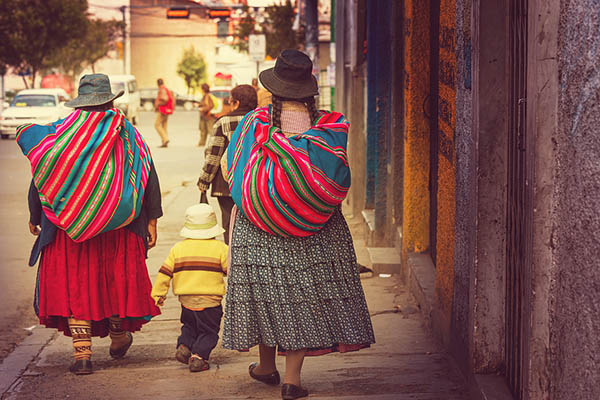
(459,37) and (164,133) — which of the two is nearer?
→ (459,37)

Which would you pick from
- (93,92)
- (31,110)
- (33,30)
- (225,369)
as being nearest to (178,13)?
(33,30)

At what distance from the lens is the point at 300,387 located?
17.0 ft

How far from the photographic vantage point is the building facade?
10.1ft

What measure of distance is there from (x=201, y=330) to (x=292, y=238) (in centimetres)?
106

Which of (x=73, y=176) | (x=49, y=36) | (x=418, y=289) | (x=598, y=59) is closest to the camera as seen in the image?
(x=598, y=59)

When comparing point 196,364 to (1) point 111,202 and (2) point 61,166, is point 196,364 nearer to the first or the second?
(1) point 111,202

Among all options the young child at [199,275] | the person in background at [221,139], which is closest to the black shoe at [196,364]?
the young child at [199,275]

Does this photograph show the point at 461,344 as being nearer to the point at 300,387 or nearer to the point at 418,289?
the point at 300,387

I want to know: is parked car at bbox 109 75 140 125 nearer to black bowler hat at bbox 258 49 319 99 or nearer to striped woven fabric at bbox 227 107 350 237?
black bowler hat at bbox 258 49 319 99

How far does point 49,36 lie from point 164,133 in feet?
89.7

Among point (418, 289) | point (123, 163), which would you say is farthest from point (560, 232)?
point (418, 289)

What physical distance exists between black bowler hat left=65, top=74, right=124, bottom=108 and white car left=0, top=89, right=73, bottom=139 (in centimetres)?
2451

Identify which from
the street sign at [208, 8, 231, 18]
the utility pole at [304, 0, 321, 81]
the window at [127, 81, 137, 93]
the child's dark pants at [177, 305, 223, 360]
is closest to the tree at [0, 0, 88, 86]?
the window at [127, 81, 137, 93]

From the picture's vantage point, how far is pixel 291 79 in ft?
→ 17.0
